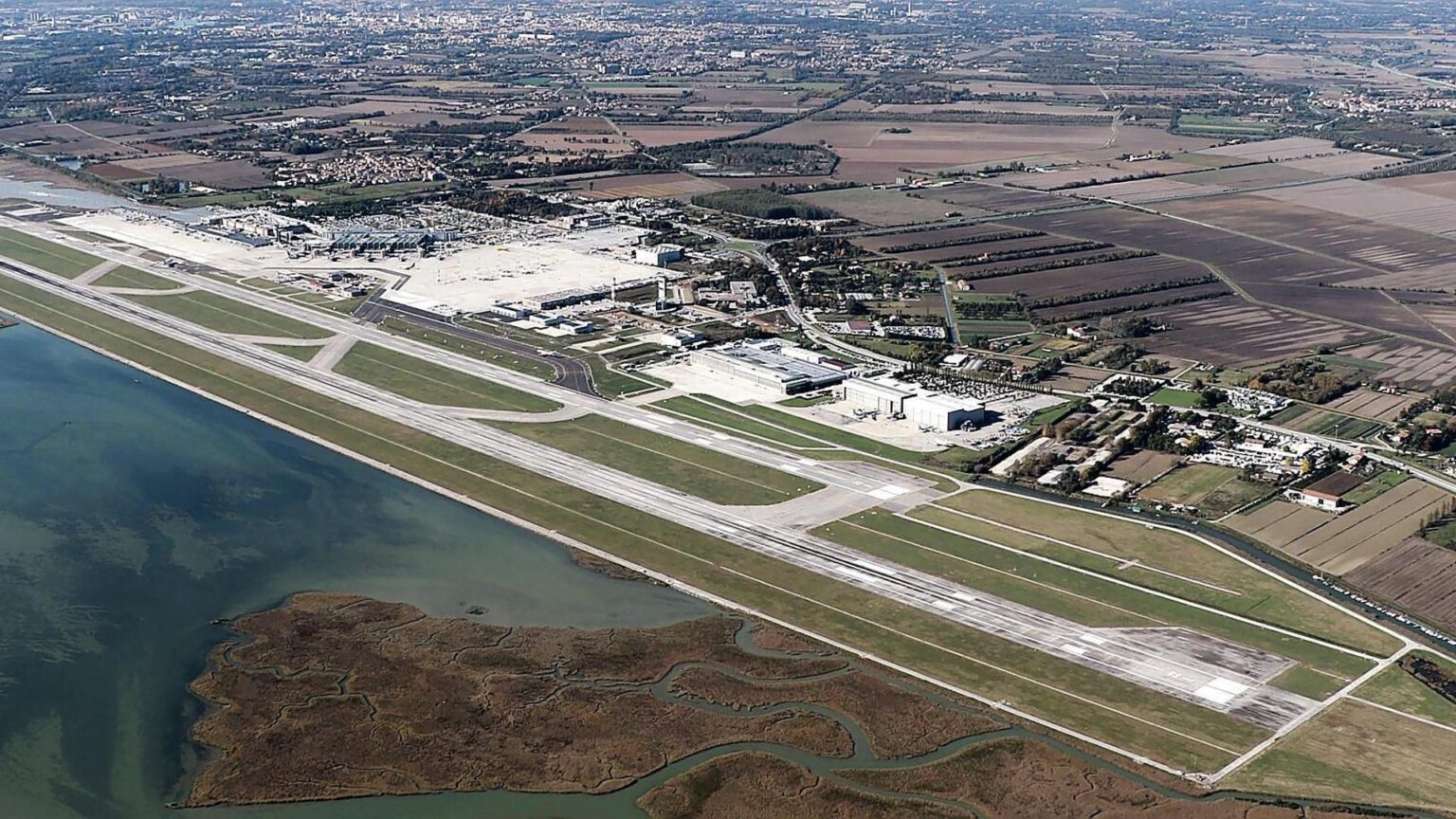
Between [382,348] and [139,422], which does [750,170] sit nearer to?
[382,348]

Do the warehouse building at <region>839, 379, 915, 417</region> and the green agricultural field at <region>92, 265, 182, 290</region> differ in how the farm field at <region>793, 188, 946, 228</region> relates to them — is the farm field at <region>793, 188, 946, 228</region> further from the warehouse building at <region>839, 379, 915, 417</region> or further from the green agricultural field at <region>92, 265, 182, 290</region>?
the green agricultural field at <region>92, 265, 182, 290</region>

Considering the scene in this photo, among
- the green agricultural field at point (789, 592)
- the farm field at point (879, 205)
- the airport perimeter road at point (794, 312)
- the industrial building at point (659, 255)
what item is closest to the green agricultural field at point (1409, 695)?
the green agricultural field at point (789, 592)

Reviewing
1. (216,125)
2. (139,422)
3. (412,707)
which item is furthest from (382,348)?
(216,125)

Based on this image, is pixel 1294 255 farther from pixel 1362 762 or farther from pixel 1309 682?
pixel 1362 762

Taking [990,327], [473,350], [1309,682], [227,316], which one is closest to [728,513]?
[1309,682]

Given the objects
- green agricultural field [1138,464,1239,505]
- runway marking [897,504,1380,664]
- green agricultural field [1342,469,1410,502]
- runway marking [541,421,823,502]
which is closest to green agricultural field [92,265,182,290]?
runway marking [541,421,823,502]

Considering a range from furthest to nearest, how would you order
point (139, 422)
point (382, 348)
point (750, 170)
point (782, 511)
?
point (750, 170) → point (382, 348) → point (139, 422) → point (782, 511)

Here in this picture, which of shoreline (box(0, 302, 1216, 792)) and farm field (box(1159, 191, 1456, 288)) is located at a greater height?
farm field (box(1159, 191, 1456, 288))
